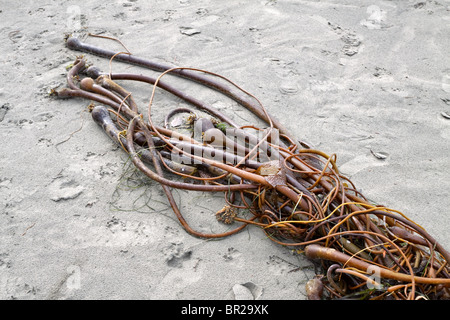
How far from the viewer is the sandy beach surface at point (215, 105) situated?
7.06 ft

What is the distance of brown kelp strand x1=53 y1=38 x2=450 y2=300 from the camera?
2002 millimetres

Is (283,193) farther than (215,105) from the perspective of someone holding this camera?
No

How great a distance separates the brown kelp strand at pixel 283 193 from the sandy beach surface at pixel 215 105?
13cm

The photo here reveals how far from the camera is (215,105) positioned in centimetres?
337

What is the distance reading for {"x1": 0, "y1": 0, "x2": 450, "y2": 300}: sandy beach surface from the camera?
2.15 meters

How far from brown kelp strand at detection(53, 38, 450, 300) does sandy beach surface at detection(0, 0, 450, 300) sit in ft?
0.42

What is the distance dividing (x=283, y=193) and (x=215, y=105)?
1.37 meters

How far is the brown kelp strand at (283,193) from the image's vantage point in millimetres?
2002

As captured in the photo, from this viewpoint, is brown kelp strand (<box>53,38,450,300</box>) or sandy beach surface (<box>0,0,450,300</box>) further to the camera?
sandy beach surface (<box>0,0,450,300</box>)

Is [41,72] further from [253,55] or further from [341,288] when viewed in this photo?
Result: [341,288]

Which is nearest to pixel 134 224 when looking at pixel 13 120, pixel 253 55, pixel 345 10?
pixel 13 120

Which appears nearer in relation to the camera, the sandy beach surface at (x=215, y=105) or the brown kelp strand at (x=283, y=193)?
the brown kelp strand at (x=283, y=193)

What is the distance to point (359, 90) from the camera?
3588 millimetres
